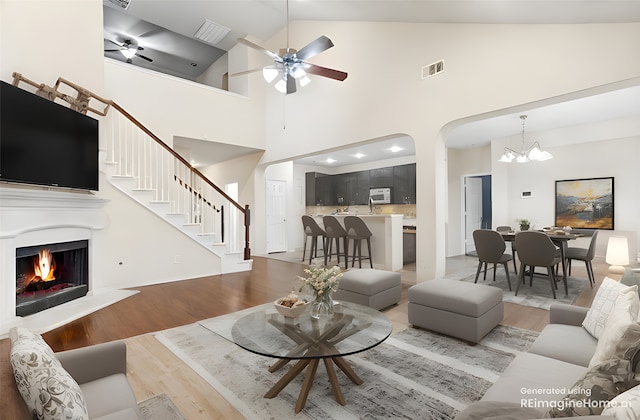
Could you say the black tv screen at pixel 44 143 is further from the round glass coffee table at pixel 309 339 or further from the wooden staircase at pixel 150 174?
the round glass coffee table at pixel 309 339

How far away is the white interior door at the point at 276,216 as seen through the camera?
8523 millimetres

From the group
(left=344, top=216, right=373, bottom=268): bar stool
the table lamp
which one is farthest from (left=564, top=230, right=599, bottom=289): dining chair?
(left=344, top=216, right=373, bottom=268): bar stool

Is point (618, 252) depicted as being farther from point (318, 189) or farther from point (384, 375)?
point (318, 189)

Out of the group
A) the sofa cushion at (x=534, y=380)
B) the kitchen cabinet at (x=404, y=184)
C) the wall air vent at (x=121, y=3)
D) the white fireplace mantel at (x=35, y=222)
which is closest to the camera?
the sofa cushion at (x=534, y=380)

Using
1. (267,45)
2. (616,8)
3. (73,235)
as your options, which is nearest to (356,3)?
(616,8)

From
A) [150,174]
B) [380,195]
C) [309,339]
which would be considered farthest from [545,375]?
[380,195]

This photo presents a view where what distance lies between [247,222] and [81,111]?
3.08 meters

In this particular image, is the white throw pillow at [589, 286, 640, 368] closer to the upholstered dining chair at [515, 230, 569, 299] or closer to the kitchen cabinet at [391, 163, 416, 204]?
the upholstered dining chair at [515, 230, 569, 299]

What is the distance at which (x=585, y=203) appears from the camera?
6.59m

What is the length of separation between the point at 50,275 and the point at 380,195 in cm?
736

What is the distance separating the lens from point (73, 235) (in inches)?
152

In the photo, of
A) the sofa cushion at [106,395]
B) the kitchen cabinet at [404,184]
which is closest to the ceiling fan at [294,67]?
the sofa cushion at [106,395]

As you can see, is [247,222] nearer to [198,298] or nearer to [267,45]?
[198,298]

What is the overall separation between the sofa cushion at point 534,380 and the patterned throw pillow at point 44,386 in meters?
1.58
